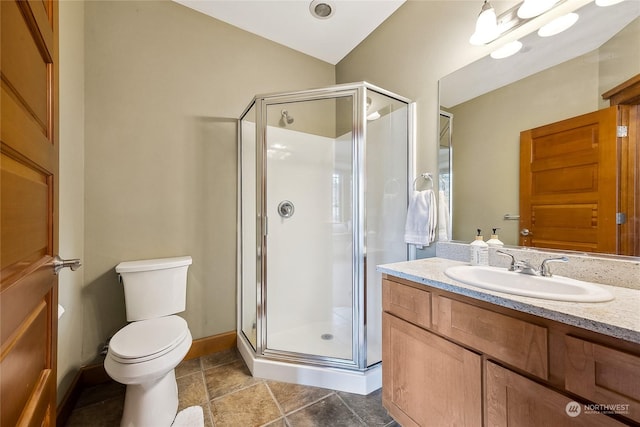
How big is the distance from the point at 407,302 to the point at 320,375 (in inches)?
33.4

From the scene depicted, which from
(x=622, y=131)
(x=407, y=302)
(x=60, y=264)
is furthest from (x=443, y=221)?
(x=60, y=264)

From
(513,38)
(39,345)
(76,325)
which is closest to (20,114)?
Result: (39,345)

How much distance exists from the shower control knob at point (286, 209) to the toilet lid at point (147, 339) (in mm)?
1107

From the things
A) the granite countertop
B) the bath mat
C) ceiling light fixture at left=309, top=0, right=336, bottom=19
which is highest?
ceiling light fixture at left=309, top=0, right=336, bottom=19

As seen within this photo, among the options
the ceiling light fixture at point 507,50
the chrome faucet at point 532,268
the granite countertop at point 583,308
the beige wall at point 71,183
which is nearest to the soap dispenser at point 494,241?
the chrome faucet at point 532,268

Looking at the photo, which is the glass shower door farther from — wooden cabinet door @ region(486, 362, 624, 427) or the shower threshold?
wooden cabinet door @ region(486, 362, 624, 427)

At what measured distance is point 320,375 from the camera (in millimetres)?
1582

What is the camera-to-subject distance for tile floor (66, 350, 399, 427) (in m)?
1.32

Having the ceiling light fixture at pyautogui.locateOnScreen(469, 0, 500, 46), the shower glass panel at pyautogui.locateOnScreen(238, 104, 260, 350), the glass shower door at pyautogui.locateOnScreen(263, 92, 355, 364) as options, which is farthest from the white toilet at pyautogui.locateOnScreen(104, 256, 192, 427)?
the ceiling light fixture at pyautogui.locateOnScreen(469, 0, 500, 46)

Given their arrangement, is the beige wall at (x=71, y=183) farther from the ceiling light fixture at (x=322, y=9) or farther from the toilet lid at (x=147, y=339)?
the ceiling light fixture at (x=322, y=9)

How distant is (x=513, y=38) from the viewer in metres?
1.29

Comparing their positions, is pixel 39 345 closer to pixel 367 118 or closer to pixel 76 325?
pixel 76 325

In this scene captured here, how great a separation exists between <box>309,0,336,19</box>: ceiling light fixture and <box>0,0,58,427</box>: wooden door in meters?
1.66

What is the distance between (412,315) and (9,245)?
4.15ft
